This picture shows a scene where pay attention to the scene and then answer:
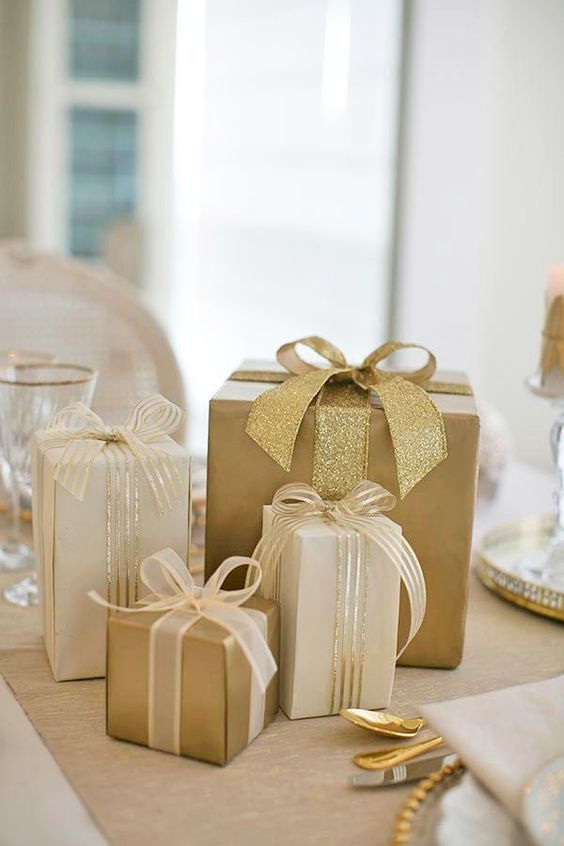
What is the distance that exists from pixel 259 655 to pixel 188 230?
9.83 ft

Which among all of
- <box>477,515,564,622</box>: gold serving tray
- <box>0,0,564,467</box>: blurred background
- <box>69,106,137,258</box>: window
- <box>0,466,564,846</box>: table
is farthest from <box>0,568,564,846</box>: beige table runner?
<box>69,106,137,258</box>: window

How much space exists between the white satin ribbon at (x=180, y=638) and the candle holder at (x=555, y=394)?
40 cm

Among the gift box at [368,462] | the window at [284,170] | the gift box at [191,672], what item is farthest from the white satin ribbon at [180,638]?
the window at [284,170]

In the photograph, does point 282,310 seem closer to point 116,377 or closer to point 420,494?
point 116,377

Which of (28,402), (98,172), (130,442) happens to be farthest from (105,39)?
(130,442)

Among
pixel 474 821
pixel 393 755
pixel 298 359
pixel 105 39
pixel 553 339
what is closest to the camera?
pixel 474 821

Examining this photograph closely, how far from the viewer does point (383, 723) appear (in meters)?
0.74

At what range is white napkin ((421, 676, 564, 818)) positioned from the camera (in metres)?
0.62

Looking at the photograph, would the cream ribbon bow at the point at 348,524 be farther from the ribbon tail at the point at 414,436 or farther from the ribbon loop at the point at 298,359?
the ribbon loop at the point at 298,359

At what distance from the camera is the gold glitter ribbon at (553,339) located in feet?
3.32

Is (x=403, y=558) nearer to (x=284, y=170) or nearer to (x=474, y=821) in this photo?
(x=474, y=821)

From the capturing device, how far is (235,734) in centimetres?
69

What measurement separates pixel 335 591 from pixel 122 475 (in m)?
0.18

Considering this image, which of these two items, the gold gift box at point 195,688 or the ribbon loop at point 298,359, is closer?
the gold gift box at point 195,688
